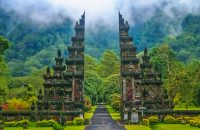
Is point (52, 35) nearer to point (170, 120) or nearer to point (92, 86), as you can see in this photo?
point (92, 86)

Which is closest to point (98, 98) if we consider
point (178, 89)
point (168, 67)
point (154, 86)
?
point (168, 67)

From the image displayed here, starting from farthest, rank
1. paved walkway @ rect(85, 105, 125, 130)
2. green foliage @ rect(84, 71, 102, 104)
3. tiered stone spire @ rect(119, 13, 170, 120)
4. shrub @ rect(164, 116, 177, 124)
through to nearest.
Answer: green foliage @ rect(84, 71, 102, 104) < tiered stone spire @ rect(119, 13, 170, 120) < shrub @ rect(164, 116, 177, 124) < paved walkway @ rect(85, 105, 125, 130)

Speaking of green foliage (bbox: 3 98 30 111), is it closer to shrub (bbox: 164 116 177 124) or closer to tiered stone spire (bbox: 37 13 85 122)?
tiered stone spire (bbox: 37 13 85 122)

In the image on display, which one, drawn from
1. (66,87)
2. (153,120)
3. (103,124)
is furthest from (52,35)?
(103,124)

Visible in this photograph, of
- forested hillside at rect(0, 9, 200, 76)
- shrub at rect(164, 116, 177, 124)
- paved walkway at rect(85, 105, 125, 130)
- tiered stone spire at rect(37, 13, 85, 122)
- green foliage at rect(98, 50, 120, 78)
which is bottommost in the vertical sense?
paved walkway at rect(85, 105, 125, 130)

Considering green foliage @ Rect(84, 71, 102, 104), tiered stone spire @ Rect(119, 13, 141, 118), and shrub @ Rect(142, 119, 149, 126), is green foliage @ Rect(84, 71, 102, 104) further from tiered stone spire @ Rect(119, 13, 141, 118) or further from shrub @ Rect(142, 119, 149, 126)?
shrub @ Rect(142, 119, 149, 126)

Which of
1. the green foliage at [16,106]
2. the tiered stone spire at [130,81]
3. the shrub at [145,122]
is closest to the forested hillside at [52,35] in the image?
the green foliage at [16,106]

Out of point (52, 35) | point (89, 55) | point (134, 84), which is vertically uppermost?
point (52, 35)

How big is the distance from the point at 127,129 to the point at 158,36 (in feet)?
474

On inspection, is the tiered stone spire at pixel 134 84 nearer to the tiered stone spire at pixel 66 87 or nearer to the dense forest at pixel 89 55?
the tiered stone spire at pixel 66 87

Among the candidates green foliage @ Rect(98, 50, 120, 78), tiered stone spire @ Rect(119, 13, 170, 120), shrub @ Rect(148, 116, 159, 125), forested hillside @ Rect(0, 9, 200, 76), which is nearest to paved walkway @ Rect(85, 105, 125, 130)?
tiered stone spire @ Rect(119, 13, 170, 120)

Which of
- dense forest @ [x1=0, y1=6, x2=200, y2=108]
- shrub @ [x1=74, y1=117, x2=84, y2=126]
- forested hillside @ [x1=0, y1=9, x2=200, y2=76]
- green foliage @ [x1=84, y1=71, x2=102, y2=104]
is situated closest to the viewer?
shrub @ [x1=74, y1=117, x2=84, y2=126]

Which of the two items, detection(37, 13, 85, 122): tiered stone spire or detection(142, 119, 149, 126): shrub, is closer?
detection(142, 119, 149, 126): shrub

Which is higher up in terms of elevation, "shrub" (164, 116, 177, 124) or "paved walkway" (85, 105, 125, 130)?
"shrub" (164, 116, 177, 124)
